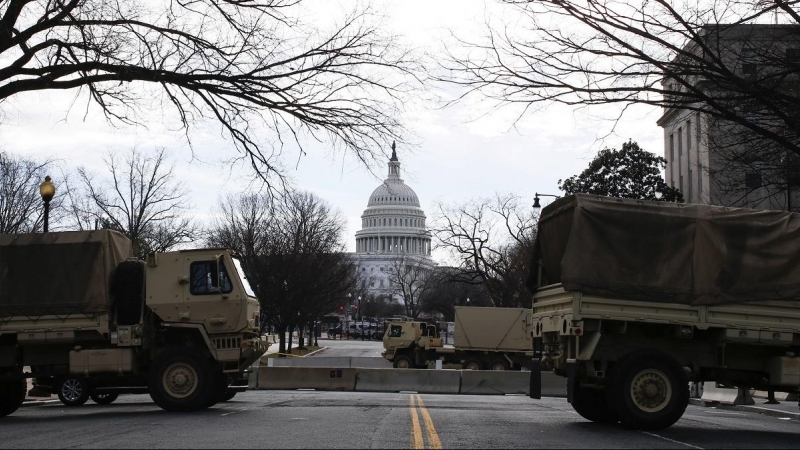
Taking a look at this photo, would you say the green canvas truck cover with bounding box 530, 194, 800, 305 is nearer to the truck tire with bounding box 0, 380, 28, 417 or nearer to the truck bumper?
the truck bumper

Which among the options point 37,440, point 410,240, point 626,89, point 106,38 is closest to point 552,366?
point 626,89

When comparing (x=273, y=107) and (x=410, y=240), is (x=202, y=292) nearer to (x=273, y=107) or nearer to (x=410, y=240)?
(x=273, y=107)

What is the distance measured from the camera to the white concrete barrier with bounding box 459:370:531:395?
32.4 m

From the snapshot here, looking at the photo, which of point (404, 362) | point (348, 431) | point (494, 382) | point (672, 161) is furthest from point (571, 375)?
point (672, 161)

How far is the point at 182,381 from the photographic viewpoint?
56.6 feet

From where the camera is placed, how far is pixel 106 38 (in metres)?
15.3

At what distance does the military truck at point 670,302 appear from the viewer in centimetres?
1362

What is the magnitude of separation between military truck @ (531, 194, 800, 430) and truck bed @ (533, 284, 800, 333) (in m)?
0.01

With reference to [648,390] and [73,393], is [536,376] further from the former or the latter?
[73,393]

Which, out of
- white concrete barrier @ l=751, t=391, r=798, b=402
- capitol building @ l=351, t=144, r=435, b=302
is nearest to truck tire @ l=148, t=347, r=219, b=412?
white concrete barrier @ l=751, t=391, r=798, b=402

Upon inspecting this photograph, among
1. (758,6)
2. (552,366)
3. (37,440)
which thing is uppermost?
(758,6)

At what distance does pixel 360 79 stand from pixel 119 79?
3.74 metres

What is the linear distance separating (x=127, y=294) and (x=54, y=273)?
4.18ft

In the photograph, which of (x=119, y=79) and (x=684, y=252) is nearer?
(x=684, y=252)
